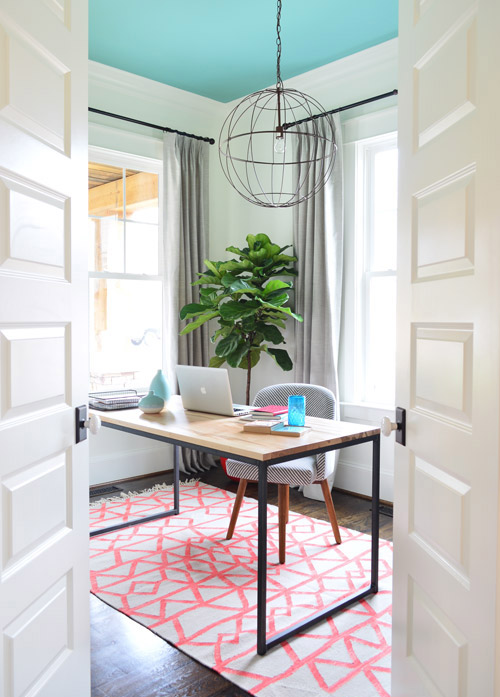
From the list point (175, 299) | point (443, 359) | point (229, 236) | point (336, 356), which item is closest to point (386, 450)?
point (336, 356)

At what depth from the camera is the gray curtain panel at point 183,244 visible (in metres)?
4.57

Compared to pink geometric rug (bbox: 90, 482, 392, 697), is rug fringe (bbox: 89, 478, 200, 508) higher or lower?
higher

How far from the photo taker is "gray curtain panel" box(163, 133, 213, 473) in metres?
4.57

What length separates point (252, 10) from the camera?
339 centimetres

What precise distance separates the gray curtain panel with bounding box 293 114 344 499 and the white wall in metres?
0.20

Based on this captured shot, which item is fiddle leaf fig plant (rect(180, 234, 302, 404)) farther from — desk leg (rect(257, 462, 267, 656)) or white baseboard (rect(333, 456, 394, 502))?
desk leg (rect(257, 462, 267, 656))

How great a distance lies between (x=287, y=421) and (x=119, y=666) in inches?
48.6

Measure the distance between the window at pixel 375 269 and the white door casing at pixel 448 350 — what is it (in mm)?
2464

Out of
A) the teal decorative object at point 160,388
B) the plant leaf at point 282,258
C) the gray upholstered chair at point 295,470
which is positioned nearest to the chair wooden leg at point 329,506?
the gray upholstered chair at point 295,470

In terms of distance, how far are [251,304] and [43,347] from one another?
267 cm

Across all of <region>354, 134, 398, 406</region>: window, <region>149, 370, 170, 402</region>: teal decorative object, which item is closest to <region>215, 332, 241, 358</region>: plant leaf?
<region>354, 134, 398, 406</region>: window

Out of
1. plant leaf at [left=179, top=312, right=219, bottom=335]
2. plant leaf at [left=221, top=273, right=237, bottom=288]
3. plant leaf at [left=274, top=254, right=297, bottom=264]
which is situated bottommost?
plant leaf at [left=179, top=312, right=219, bottom=335]

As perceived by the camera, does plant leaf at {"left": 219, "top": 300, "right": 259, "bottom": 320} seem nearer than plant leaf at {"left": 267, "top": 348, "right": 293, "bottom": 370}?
Yes

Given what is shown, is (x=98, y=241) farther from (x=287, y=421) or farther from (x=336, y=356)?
(x=287, y=421)
